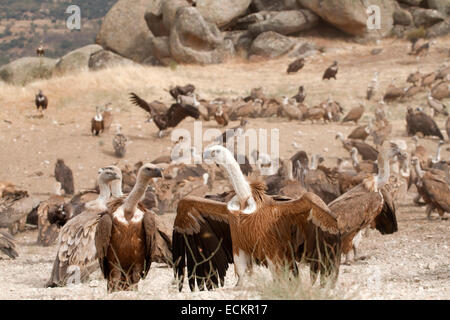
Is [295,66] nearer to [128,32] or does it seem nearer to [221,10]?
[221,10]

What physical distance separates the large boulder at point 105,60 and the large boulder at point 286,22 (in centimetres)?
583

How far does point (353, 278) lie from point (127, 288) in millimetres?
2210

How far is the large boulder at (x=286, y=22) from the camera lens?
32.3 meters

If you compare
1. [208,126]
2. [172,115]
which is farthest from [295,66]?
[172,115]

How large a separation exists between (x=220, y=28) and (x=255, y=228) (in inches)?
1130

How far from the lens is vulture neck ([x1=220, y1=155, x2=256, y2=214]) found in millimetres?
5332

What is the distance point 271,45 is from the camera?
3086 cm

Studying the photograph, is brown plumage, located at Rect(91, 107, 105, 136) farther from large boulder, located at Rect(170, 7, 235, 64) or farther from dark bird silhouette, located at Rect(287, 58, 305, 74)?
large boulder, located at Rect(170, 7, 235, 64)

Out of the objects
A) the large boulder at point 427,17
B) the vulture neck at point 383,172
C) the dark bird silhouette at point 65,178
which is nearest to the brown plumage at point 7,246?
the vulture neck at point 383,172

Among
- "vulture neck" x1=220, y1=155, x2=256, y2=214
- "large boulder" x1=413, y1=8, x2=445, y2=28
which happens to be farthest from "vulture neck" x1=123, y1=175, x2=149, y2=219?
"large boulder" x1=413, y1=8, x2=445, y2=28

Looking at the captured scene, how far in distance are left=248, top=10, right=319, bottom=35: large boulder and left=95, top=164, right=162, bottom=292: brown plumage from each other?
2700cm

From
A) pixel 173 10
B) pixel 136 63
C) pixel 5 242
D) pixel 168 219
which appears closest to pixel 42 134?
pixel 168 219

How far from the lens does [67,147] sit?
17.1 metres

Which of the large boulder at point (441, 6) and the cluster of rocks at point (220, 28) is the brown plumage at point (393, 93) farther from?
the large boulder at point (441, 6)
